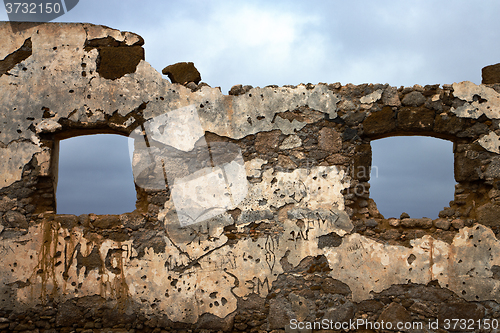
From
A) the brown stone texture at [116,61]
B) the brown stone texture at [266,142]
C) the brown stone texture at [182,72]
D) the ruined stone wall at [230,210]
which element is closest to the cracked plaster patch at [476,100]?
the ruined stone wall at [230,210]

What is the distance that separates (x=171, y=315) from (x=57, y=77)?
8.88 ft

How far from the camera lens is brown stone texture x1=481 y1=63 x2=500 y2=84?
383 centimetres

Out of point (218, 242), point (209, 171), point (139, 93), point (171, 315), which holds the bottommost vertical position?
point (171, 315)

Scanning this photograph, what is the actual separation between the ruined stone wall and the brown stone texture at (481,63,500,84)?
143mm

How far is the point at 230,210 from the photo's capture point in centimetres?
365

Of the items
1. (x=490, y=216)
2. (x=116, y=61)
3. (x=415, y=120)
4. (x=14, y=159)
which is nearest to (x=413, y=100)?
(x=415, y=120)

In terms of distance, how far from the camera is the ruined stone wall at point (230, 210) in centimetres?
355

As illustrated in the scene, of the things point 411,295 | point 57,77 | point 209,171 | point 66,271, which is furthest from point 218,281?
point 57,77

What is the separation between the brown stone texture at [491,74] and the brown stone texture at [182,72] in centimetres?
308

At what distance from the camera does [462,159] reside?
3713 mm

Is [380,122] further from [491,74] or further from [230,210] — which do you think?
[230,210]

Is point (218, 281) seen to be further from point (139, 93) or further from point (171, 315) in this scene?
point (139, 93)

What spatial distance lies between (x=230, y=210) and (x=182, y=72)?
1.52 metres

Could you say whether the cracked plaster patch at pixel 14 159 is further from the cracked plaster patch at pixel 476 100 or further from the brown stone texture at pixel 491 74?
the brown stone texture at pixel 491 74
